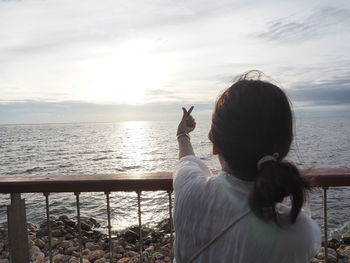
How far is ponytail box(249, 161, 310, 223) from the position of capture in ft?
3.53

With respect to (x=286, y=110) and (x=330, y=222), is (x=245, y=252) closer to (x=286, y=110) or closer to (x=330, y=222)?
(x=286, y=110)

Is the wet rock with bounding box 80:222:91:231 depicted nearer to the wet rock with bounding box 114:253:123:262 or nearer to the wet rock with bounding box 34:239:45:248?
the wet rock with bounding box 34:239:45:248

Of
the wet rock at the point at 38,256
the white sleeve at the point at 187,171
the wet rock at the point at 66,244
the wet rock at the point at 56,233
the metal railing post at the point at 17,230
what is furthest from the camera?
the wet rock at the point at 56,233

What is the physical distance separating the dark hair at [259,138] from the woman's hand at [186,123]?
19.2 inches

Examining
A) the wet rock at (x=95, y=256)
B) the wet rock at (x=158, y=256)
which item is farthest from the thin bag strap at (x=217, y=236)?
the wet rock at (x=95, y=256)

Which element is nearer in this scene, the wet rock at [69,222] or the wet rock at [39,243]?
the wet rock at [39,243]

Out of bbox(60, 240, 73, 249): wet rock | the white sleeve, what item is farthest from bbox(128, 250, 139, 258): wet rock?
the white sleeve

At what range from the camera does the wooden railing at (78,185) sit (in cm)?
211

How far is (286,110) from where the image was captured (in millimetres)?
1181

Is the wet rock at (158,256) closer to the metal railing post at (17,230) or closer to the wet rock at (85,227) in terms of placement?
the wet rock at (85,227)

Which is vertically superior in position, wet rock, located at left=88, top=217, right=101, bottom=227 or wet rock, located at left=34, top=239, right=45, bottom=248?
wet rock, located at left=34, top=239, right=45, bottom=248

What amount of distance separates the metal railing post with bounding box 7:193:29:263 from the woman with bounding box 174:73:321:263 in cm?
166

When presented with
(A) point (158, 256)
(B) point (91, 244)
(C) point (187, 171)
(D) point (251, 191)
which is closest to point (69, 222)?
(B) point (91, 244)

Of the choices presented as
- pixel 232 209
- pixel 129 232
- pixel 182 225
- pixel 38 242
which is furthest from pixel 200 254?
pixel 129 232
